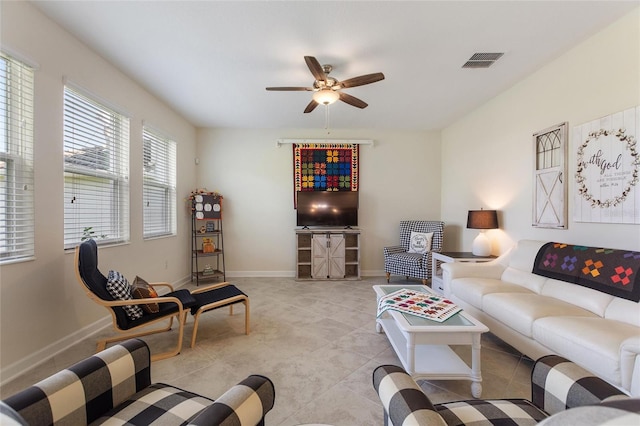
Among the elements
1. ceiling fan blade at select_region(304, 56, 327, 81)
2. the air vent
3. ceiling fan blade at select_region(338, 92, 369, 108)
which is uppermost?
the air vent

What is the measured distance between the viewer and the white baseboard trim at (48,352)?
192 centimetres

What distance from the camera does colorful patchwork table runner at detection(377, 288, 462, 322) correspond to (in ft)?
6.70

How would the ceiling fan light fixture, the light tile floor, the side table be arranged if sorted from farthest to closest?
the side table
the ceiling fan light fixture
the light tile floor

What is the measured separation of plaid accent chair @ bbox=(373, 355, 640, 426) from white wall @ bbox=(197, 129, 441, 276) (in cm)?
407

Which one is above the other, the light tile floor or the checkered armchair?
the checkered armchair

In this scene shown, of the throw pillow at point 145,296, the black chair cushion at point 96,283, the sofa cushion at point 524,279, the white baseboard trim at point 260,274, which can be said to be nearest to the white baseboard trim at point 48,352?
the black chair cushion at point 96,283

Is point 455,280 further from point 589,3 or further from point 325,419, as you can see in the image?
point 589,3

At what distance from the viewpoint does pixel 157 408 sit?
3.57 feet

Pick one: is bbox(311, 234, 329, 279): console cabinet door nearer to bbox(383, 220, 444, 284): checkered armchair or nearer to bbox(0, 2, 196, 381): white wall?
bbox(383, 220, 444, 284): checkered armchair

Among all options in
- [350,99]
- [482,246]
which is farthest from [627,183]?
[350,99]

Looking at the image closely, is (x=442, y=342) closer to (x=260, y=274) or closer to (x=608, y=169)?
(x=608, y=169)

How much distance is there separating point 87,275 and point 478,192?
15.5 ft

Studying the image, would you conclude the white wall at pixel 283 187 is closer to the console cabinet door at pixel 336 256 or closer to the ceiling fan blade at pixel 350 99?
the console cabinet door at pixel 336 256

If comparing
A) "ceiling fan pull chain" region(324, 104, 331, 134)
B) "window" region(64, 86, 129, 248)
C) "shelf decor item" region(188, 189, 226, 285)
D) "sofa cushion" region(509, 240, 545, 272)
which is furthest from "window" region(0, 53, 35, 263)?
"sofa cushion" region(509, 240, 545, 272)
